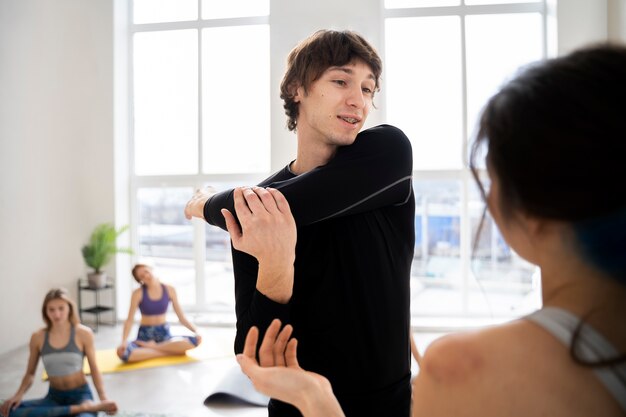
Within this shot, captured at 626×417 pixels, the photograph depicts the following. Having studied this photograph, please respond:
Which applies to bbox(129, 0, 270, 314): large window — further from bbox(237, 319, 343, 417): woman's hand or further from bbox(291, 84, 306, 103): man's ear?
bbox(237, 319, 343, 417): woman's hand

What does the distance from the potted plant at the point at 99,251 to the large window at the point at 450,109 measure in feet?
12.8

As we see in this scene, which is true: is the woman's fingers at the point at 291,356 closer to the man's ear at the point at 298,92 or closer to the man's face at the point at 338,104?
the man's face at the point at 338,104

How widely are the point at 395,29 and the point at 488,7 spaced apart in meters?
1.18

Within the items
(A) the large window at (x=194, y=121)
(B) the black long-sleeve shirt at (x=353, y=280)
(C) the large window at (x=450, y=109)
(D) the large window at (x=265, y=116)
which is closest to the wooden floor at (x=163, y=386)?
(C) the large window at (x=450, y=109)

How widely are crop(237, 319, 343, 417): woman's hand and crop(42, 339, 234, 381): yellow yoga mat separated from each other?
405cm

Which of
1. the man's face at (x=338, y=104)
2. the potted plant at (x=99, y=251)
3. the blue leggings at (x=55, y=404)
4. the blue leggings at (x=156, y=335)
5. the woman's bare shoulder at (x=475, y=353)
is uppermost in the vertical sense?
the man's face at (x=338, y=104)

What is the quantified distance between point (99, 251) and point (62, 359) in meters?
2.70

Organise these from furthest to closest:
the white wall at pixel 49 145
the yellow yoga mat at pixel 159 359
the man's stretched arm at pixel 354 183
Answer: the white wall at pixel 49 145 < the yellow yoga mat at pixel 159 359 < the man's stretched arm at pixel 354 183

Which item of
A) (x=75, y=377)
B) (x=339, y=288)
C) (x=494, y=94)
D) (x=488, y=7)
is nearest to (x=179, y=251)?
(x=75, y=377)

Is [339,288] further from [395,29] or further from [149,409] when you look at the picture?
[395,29]

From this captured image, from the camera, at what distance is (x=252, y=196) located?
39.0 inches

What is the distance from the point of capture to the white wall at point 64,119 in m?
4.94

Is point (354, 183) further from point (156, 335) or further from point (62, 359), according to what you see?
point (156, 335)

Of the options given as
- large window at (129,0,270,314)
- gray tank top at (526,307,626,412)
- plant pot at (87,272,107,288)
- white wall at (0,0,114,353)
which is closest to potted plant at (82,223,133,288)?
plant pot at (87,272,107,288)
